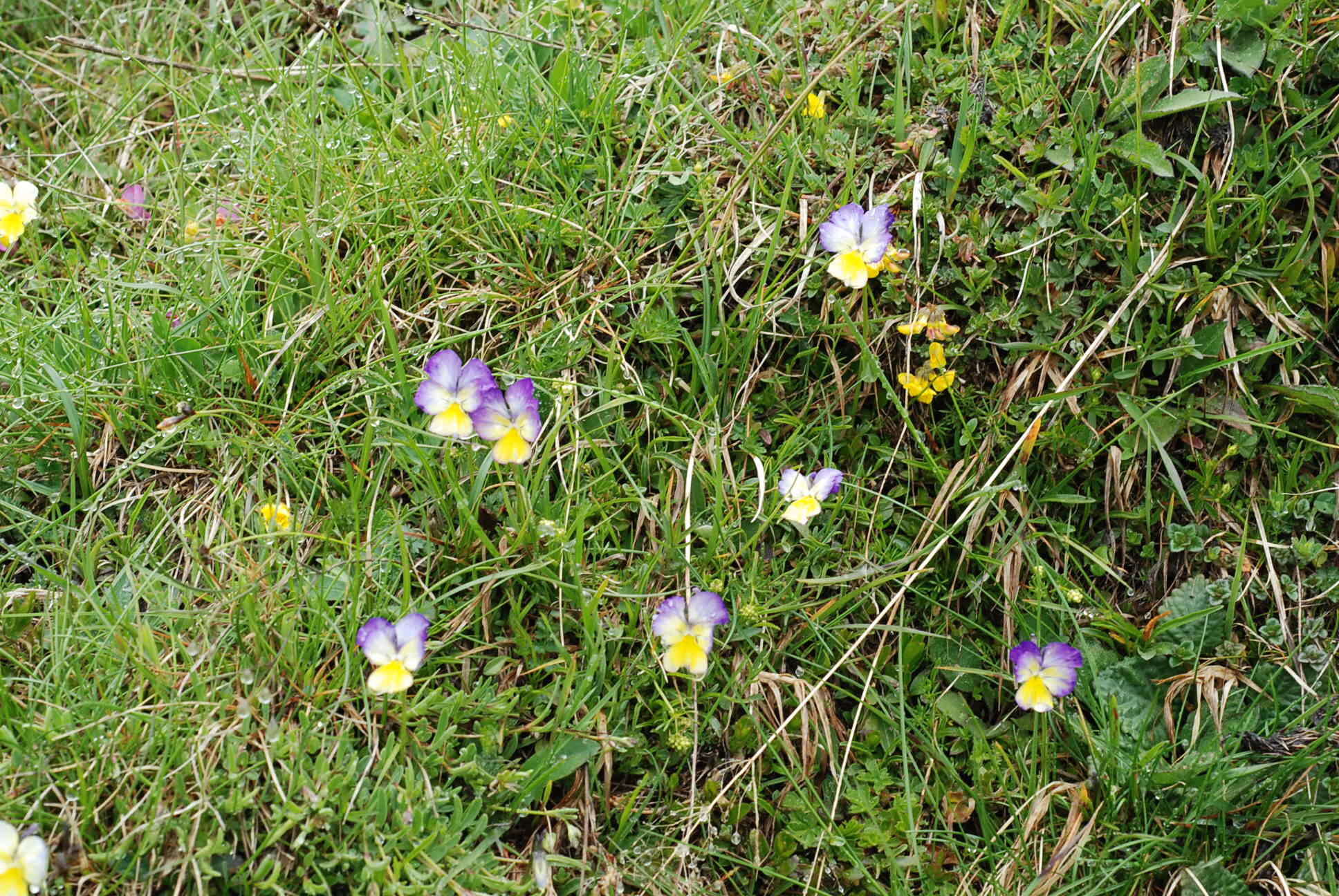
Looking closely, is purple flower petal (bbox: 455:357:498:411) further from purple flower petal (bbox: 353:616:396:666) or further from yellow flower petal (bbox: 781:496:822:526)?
yellow flower petal (bbox: 781:496:822:526)

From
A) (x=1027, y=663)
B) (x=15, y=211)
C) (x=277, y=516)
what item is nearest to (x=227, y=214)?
(x=15, y=211)

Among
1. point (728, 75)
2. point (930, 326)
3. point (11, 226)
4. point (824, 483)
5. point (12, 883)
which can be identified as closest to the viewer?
point (12, 883)

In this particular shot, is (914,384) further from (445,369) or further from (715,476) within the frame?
(445,369)

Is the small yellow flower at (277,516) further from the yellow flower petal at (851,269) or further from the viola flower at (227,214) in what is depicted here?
the yellow flower petal at (851,269)

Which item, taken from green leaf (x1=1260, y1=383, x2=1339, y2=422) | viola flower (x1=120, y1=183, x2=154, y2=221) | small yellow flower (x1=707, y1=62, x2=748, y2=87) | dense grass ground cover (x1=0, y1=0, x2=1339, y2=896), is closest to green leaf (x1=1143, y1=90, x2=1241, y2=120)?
dense grass ground cover (x1=0, y1=0, x2=1339, y2=896)

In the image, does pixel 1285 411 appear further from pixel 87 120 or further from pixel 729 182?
pixel 87 120

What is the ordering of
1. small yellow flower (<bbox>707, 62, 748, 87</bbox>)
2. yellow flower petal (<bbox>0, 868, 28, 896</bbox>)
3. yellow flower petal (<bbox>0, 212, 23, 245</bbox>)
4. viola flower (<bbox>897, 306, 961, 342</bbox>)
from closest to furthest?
yellow flower petal (<bbox>0, 868, 28, 896</bbox>), viola flower (<bbox>897, 306, 961, 342</bbox>), yellow flower petal (<bbox>0, 212, 23, 245</bbox>), small yellow flower (<bbox>707, 62, 748, 87</bbox>)

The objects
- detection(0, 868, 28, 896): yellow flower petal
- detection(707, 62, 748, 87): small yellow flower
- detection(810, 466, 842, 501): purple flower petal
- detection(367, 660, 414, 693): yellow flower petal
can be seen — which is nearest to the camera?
detection(0, 868, 28, 896): yellow flower petal

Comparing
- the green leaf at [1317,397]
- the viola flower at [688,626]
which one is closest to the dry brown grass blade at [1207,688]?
the green leaf at [1317,397]
